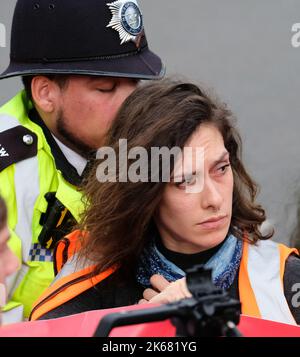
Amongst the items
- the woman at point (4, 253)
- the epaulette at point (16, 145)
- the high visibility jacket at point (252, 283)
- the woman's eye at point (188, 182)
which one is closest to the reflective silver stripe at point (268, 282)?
the high visibility jacket at point (252, 283)

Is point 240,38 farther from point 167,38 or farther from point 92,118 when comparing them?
point 92,118

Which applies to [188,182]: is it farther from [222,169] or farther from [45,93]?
[45,93]

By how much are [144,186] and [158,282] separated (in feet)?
0.76

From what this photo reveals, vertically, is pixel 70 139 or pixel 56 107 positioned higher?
pixel 56 107

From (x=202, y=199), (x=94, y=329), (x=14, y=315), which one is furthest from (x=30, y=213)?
(x=94, y=329)

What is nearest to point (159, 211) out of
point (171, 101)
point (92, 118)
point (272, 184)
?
point (171, 101)

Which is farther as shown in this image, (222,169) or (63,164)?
(63,164)

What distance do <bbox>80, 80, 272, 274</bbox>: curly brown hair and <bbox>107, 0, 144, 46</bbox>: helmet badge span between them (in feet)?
2.03

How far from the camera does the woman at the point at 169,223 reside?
187 centimetres

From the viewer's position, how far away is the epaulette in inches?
98.3

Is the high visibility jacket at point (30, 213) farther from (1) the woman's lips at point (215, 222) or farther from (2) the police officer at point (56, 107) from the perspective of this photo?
(1) the woman's lips at point (215, 222)

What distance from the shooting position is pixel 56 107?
104 inches

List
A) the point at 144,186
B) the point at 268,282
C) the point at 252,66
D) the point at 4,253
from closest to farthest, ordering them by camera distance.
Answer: the point at 4,253
the point at 268,282
the point at 144,186
the point at 252,66

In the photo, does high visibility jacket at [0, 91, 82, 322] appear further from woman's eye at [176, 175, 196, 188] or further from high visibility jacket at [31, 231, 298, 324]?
woman's eye at [176, 175, 196, 188]
